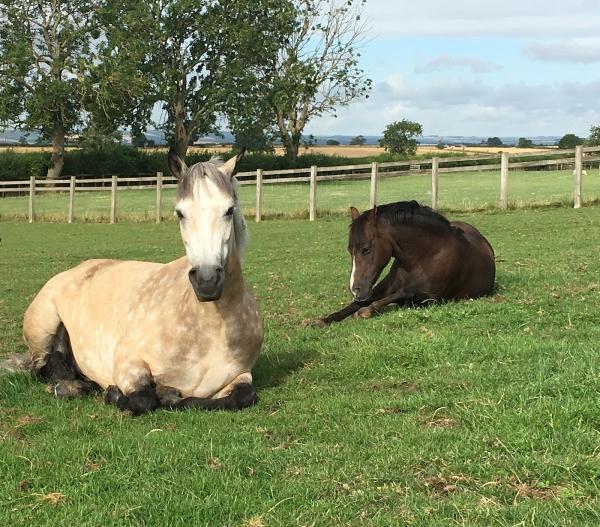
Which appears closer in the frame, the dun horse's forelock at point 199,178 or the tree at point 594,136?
the dun horse's forelock at point 199,178

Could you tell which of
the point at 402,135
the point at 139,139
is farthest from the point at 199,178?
the point at 402,135

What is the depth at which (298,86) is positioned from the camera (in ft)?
180

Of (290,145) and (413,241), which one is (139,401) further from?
(290,145)

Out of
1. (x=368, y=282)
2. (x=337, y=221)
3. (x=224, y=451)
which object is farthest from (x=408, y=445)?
(x=337, y=221)

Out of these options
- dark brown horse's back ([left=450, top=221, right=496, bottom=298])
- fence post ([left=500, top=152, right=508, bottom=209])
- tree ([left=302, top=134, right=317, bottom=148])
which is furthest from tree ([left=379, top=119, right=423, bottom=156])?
dark brown horse's back ([left=450, top=221, right=496, bottom=298])

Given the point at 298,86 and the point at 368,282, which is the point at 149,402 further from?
the point at 298,86

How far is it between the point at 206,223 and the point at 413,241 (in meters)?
4.39

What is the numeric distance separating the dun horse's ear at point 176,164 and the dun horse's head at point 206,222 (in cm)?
7

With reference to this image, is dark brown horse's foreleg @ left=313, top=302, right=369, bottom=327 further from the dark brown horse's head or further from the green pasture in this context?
the green pasture

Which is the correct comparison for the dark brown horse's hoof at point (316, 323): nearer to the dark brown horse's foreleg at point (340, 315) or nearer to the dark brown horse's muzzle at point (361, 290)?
the dark brown horse's foreleg at point (340, 315)

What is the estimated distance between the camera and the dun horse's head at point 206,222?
4211 millimetres

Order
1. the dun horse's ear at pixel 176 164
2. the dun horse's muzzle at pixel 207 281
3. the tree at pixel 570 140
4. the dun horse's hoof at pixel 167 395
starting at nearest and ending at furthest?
1. the dun horse's muzzle at pixel 207 281
2. the dun horse's ear at pixel 176 164
3. the dun horse's hoof at pixel 167 395
4. the tree at pixel 570 140

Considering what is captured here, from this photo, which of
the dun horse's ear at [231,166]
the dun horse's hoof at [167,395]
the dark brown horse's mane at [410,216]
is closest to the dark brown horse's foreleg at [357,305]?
the dark brown horse's mane at [410,216]

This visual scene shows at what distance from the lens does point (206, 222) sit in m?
4.28
